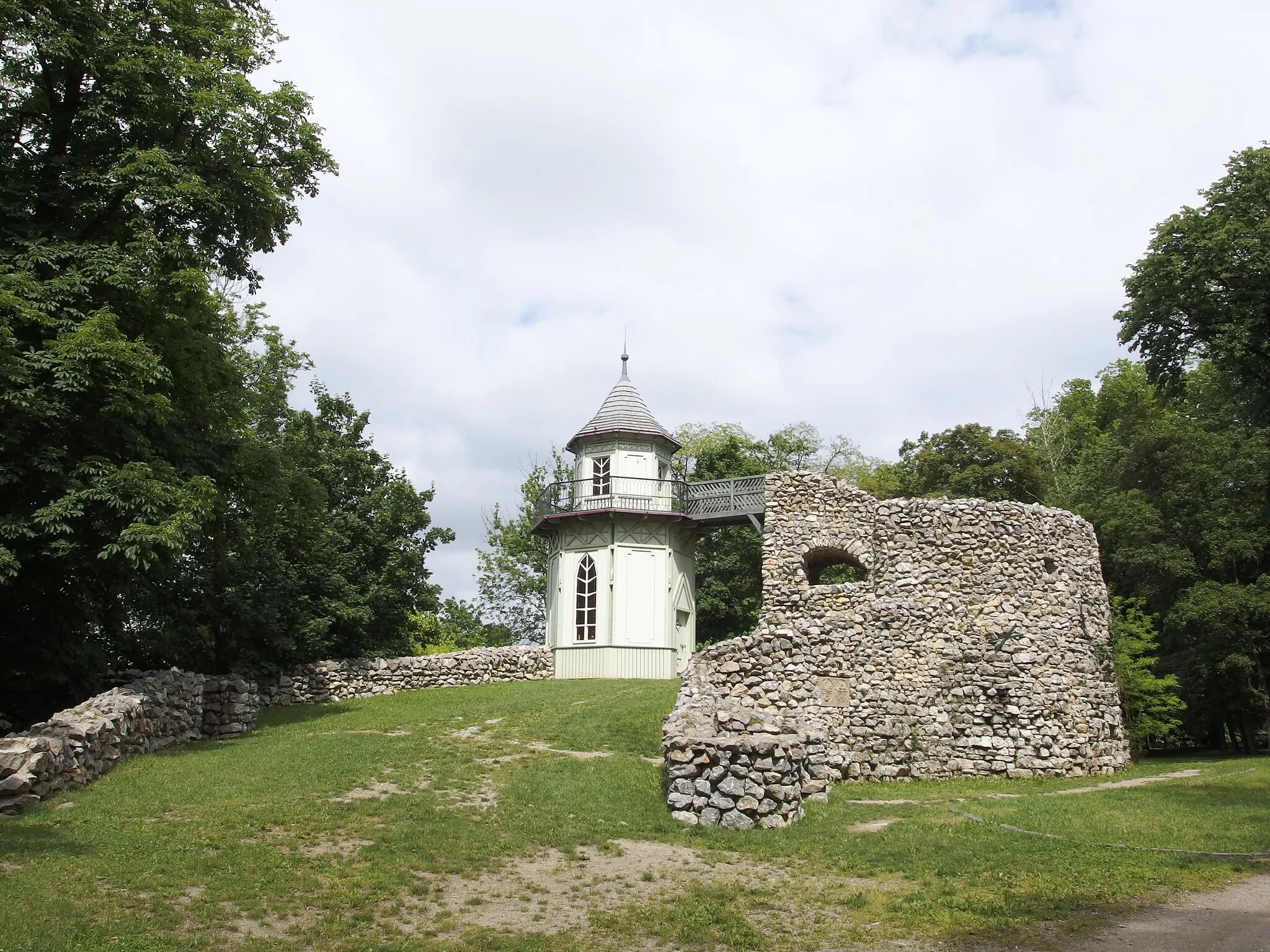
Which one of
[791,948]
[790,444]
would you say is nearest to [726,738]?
[791,948]

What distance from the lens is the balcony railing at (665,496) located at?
3189 cm

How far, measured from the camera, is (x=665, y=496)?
32.3 metres

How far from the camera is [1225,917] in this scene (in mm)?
8555

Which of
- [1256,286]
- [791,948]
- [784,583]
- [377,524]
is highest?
[1256,286]

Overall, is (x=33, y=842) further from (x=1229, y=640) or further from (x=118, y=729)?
(x=1229, y=640)

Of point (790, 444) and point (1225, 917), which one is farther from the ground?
point (790, 444)

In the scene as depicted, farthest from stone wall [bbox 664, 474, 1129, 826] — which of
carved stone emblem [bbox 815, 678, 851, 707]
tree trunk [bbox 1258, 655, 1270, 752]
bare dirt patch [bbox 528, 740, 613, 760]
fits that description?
tree trunk [bbox 1258, 655, 1270, 752]

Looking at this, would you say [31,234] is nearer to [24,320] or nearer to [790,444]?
[24,320]

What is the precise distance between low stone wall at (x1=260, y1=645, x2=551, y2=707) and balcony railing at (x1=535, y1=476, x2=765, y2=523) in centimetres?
520

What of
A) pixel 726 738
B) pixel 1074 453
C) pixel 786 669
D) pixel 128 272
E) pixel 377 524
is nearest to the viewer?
pixel 726 738

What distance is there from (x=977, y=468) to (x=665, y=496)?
12.6 metres

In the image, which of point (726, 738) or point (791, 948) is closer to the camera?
point (791, 948)

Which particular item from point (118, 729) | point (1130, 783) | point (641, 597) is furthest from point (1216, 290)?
point (118, 729)

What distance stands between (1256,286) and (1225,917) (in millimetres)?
20125
